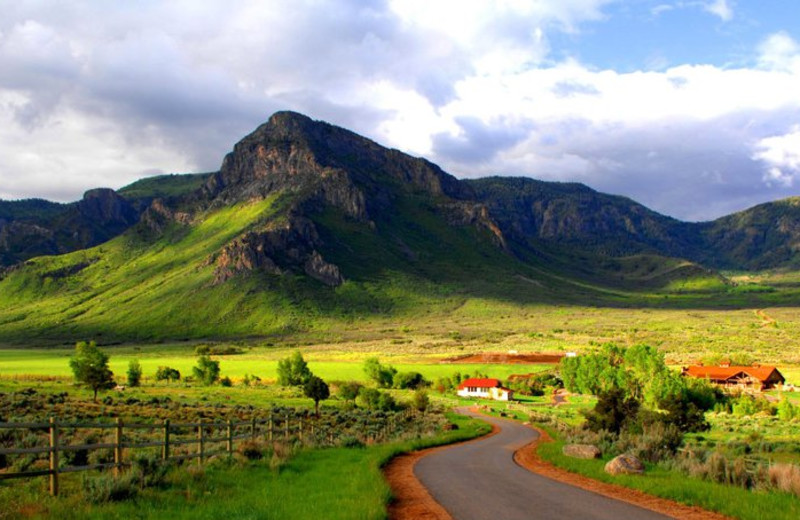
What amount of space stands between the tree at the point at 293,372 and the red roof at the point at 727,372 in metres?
51.1

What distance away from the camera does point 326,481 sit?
59.2 feet

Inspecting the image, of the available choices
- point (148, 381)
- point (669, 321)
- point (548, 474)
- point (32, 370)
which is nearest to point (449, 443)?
point (548, 474)

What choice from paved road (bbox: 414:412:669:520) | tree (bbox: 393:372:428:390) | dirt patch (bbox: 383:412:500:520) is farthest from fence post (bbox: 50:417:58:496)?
tree (bbox: 393:372:428:390)

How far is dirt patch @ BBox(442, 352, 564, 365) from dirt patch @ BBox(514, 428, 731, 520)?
95.2 meters

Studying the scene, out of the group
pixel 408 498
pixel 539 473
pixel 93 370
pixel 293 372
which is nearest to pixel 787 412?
pixel 539 473

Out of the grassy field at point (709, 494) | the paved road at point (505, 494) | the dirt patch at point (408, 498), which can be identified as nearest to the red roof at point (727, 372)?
the paved road at point (505, 494)

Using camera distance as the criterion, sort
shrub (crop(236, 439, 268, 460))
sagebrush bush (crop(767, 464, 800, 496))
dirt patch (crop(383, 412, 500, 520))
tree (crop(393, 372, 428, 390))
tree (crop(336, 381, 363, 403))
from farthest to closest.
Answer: tree (crop(393, 372, 428, 390)) → tree (crop(336, 381, 363, 403)) → shrub (crop(236, 439, 268, 460)) → sagebrush bush (crop(767, 464, 800, 496)) → dirt patch (crop(383, 412, 500, 520))

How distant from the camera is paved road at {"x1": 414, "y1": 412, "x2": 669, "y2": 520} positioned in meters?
13.7

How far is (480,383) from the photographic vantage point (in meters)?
93.2

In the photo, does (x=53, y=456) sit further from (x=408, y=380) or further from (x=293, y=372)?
(x=408, y=380)

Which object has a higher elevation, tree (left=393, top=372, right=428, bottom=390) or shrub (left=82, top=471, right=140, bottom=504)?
shrub (left=82, top=471, right=140, bottom=504)

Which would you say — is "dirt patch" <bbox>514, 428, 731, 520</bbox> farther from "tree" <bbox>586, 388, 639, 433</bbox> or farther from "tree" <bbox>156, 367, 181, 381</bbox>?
"tree" <bbox>156, 367, 181, 381</bbox>

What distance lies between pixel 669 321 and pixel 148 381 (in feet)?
448

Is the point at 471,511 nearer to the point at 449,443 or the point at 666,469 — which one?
the point at 666,469
